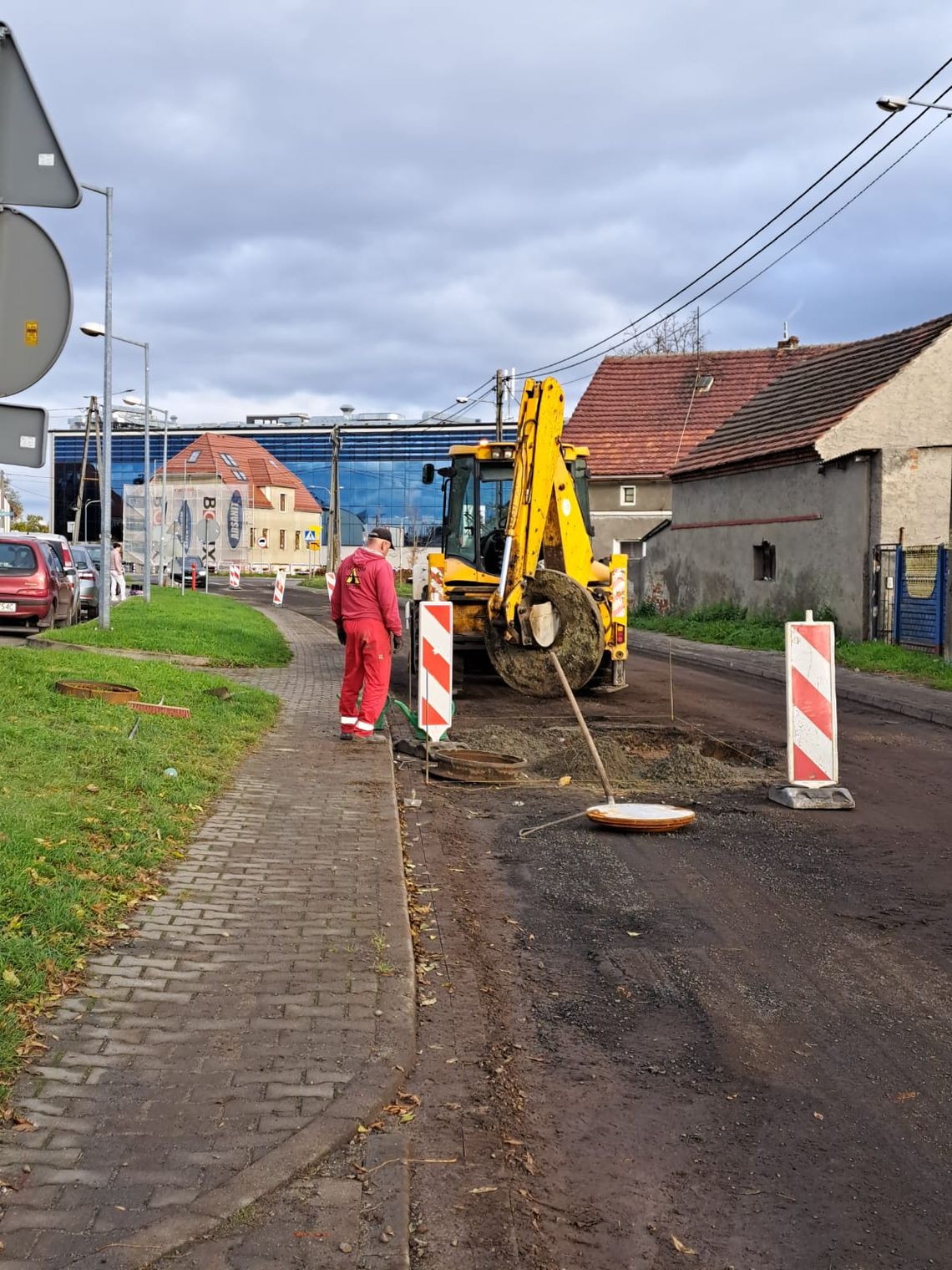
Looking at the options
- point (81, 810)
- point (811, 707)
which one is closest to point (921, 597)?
point (811, 707)

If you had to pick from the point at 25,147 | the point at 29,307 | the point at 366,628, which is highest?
the point at 25,147

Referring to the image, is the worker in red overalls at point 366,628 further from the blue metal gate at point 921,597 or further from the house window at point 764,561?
the house window at point 764,561

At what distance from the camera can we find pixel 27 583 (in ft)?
74.2

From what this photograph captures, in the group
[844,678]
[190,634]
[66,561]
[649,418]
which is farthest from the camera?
[649,418]

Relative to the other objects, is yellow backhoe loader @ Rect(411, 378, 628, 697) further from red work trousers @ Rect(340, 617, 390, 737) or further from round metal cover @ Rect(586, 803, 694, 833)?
round metal cover @ Rect(586, 803, 694, 833)

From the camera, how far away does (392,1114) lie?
380cm

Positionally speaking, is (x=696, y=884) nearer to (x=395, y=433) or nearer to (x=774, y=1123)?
(x=774, y=1123)

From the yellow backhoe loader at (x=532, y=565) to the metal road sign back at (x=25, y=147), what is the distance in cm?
1006

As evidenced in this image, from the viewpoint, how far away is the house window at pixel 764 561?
3002 cm

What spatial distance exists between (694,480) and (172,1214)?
3227 centimetres

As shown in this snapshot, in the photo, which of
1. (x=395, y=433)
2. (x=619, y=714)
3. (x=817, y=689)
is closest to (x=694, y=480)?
(x=619, y=714)

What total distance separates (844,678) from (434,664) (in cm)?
1018

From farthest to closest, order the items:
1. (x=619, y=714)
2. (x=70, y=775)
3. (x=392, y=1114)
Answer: (x=619, y=714) < (x=70, y=775) < (x=392, y=1114)

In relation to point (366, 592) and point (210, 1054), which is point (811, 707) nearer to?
point (366, 592)
